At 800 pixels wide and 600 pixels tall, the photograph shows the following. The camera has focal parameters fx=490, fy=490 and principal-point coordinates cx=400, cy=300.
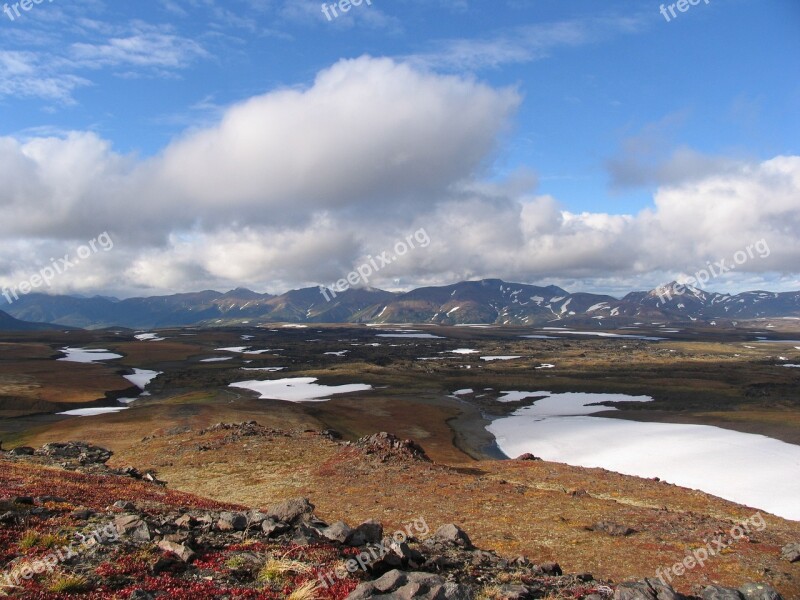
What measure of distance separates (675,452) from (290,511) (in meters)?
60.3

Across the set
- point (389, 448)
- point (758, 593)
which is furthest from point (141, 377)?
point (758, 593)

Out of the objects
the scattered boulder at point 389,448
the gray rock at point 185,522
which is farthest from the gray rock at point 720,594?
the scattered boulder at point 389,448

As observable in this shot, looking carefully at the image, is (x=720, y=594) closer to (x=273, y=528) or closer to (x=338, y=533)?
(x=338, y=533)

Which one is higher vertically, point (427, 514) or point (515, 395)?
point (427, 514)

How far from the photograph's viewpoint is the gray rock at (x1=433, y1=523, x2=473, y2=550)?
64.5 feet

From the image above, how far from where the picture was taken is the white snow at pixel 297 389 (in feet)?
392

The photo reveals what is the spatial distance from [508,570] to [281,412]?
2932 inches

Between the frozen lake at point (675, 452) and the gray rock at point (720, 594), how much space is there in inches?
1417

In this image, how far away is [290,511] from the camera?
19594mm

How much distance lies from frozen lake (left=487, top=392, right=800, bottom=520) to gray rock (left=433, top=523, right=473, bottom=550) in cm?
3847

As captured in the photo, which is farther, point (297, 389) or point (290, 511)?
point (297, 389)

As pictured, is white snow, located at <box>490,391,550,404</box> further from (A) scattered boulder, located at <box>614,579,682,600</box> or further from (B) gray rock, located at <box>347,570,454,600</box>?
(B) gray rock, located at <box>347,570,454,600</box>

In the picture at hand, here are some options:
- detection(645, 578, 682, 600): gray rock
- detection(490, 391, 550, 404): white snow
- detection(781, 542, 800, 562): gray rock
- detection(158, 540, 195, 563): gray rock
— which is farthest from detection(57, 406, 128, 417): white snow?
detection(781, 542, 800, 562): gray rock

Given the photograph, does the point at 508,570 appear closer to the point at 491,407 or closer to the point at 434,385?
the point at 491,407
